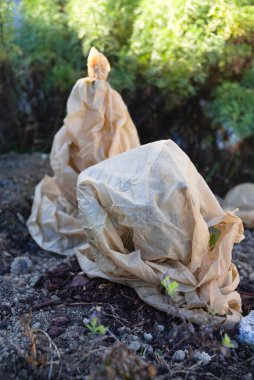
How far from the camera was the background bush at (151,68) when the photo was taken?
4043 millimetres

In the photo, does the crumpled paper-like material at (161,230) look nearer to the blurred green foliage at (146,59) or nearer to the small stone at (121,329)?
the small stone at (121,329)

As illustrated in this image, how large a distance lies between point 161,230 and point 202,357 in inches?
22.7

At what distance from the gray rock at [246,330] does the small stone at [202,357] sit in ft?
0.82

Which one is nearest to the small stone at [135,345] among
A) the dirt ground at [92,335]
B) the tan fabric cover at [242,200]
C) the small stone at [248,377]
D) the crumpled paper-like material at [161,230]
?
the dirt ground at [92,335]

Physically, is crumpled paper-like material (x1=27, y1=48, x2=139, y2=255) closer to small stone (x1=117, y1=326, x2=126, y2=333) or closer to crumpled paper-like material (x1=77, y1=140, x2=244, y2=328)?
crumpled paper-like material (x1=77, y1=140, x2=244, y2=328)

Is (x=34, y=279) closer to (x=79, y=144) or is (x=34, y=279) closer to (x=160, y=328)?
(x=160, y=328)

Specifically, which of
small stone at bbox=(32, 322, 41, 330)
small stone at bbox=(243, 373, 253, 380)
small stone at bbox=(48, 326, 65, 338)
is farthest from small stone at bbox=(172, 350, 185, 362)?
small stone at bbox=(32, 322, 41, 330)

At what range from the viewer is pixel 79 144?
11.4ft

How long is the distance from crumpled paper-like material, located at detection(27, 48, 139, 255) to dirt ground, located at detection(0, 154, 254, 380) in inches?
12.0

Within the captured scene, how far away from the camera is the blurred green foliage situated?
13.2ft

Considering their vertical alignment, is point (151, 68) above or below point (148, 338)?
above

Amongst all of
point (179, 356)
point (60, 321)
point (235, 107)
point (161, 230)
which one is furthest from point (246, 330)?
point (235, 107)

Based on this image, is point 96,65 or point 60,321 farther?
point 96,65

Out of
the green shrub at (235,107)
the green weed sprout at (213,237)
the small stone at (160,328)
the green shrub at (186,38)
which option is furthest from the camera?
the green shrub at (235,107)
